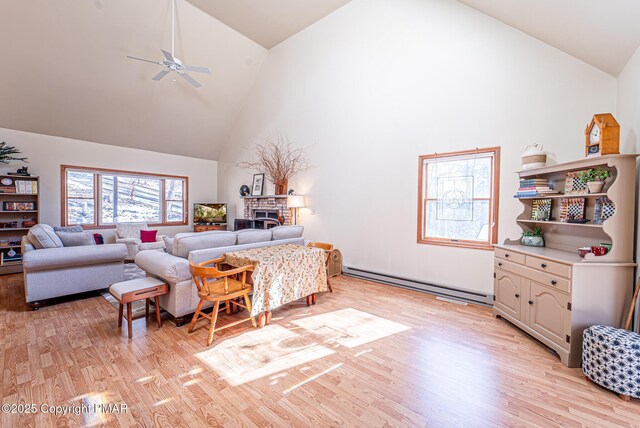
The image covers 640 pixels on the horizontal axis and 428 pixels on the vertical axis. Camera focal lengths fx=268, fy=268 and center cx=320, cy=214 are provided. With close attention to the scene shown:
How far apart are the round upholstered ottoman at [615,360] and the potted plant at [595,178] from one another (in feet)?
3.91

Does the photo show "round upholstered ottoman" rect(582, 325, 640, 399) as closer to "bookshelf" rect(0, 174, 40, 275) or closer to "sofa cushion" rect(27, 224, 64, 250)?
"sofa cushion" rect(27, 224, 64, 250)

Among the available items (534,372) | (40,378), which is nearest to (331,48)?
(534,372)

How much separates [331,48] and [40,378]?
19.7 feet

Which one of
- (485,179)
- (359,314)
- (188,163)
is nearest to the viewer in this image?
(359,314)

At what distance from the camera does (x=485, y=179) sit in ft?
12.3

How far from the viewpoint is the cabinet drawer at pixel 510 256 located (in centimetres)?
283

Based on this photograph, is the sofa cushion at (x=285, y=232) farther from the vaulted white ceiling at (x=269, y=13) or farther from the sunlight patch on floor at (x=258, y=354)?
the vaulted white ceiling at (x=269, y=13)

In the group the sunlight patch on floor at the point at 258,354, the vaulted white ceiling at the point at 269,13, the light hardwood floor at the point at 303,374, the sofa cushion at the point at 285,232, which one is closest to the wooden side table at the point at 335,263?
the sofa cushion at the point at 285,232

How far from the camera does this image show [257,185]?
7.02 metres

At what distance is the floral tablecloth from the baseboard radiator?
1423 mm

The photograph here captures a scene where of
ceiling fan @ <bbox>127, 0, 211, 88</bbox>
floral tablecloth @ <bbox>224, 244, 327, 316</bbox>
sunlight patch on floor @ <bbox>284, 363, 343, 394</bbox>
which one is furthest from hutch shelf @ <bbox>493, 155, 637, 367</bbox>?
ceiling fan @ <bbox>127, 0, 211, 88</bbox>

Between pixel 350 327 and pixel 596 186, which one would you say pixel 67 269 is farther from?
pixel 596 186

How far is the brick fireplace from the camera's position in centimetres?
611

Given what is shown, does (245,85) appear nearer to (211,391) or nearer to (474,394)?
(211,391)
